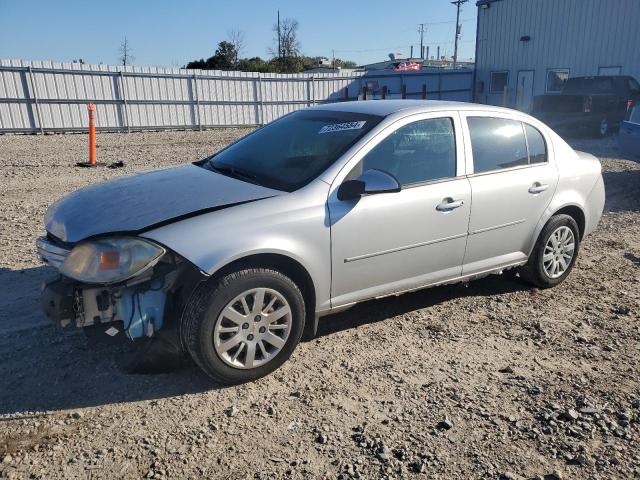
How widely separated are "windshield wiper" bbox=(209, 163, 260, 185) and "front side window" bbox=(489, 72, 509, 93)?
24.9 m

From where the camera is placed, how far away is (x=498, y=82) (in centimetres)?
2661

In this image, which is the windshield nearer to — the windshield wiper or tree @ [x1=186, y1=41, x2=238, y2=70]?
the windshield wiper

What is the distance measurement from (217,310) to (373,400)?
1072mm

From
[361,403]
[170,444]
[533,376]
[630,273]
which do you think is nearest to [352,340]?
[361,403]

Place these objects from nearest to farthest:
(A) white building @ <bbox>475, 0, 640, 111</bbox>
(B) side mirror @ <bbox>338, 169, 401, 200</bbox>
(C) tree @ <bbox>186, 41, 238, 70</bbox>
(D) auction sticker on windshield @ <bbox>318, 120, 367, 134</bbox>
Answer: (B) side mirror @ <bbox>338, 169, 401, 200</bbox>
(D) auction sticker on windshield @ <bbox>318, 120, 367, 134</bbox>
(A) white building @ <bbox>475, 0, 640, 111</bbox>
(C) tree @ <bbox>186, 41, 238, 70</bbox>

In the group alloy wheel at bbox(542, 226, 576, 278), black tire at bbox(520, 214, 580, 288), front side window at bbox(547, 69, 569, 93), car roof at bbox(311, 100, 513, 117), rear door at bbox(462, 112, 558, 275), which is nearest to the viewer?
car roof at bbox(311, 100, 513, 117)

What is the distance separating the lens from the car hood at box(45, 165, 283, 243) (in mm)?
3182

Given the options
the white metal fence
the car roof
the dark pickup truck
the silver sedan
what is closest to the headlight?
the silver sedan

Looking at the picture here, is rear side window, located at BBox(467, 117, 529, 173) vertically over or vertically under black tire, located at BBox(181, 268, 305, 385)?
over

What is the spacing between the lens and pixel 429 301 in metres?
4.70

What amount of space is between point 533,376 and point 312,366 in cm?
144

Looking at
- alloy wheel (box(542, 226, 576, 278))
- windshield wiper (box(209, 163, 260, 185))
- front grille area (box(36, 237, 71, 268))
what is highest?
windshield wiper (box(209, 163, 260, 185))

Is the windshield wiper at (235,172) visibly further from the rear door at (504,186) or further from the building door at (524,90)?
the building door at (524,90)

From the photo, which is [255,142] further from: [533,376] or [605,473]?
[605,473]
